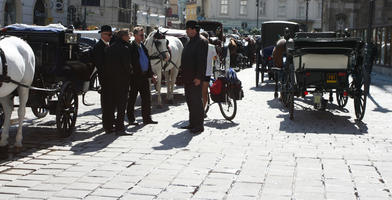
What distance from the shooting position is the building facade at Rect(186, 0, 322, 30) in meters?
92.7

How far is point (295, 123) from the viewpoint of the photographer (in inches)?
465

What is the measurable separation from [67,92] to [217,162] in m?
3.19

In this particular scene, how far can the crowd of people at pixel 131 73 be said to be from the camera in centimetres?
1021

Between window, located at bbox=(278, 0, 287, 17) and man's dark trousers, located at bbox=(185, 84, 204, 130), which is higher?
window, located at bbox=(278, 0, 287, 17)

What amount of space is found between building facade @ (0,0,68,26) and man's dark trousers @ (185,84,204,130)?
918 inches

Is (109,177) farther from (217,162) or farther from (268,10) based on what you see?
(268,10)

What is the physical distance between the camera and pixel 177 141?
9.44 m

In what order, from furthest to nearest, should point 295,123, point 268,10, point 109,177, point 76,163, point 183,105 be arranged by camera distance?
point 268,10 → point 183,105 → point 295,123 → point 76,163 → point 109,177

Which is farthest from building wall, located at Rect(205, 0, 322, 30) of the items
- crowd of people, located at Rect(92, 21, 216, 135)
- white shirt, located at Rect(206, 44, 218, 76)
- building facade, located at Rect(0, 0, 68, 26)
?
crowd of people, located at Rect(92, 21, 216, 135)

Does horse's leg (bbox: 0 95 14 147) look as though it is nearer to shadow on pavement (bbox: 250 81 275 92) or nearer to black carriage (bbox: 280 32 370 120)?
black carriage (bbox: 280 32 370 120)

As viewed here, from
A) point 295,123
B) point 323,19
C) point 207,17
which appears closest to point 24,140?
point 295,123

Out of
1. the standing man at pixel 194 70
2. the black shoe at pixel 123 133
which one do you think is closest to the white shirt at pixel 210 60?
the standing man at pixel 194 70

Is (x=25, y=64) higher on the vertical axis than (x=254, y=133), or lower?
higher

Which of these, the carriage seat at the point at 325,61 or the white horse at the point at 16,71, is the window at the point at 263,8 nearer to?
the carriage seat at the point at 325,61
